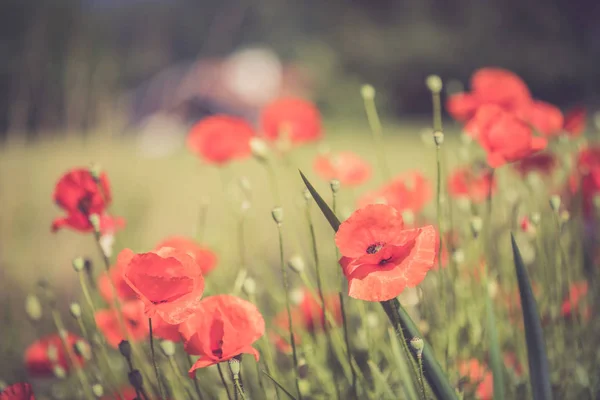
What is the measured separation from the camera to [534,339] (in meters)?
0.59

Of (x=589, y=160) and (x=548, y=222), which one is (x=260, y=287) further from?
(x=589, y=160)

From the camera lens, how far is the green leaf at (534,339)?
58cm

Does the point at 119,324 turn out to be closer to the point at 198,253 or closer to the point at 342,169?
the point at 198,253

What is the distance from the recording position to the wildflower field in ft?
1.90

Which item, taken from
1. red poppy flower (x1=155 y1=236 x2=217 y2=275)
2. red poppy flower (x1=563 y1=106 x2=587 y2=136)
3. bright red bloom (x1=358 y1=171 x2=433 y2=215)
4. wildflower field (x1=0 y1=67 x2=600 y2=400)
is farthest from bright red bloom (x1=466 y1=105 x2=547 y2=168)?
red poppy flower (x1=155 y1=236 x2=217 y2=275)

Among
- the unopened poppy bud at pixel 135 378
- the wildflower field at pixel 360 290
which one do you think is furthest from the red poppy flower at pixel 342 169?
the unopened poppy bud at pixel 135 378

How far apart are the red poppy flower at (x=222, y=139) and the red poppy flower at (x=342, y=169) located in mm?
152

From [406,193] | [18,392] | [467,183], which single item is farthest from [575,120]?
[18,392]

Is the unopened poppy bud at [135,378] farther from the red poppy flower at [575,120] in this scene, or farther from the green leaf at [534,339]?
the red poppy flower at [575,120]

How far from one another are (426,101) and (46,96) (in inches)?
283

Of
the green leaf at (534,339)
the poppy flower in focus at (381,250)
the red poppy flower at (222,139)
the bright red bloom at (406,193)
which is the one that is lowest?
the green leaf at (534,339)

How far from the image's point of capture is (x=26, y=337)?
5.06ft

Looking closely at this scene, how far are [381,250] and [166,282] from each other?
0.22 meters

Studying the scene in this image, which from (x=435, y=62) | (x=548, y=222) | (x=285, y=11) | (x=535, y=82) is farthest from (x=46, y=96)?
(x=285, y=11)
